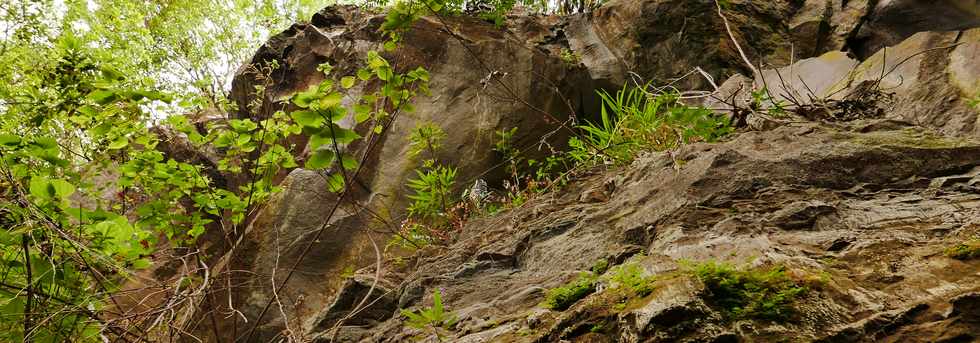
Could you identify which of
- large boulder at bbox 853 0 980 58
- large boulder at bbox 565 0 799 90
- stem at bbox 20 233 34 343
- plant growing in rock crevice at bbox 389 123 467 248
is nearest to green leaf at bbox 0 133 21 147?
stem at bbox 20 233 34 343

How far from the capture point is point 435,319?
6.52 ft

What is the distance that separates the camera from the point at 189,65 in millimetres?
13305

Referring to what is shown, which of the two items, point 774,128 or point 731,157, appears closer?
point 731,157

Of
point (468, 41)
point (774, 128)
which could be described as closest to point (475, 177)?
point (468, 41)

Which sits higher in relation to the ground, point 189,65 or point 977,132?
point 189,65

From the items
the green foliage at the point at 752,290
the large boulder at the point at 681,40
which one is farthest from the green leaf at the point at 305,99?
the large boulder at the point at 681,40

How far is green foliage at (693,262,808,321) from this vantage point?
4.70 ft

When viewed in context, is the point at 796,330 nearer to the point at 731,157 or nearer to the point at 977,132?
the point at 731,157

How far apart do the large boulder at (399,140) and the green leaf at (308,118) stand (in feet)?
9.27

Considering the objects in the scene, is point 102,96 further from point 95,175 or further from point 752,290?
point 752,290

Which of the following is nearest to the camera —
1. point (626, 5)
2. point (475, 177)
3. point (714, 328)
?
point (714, 328)

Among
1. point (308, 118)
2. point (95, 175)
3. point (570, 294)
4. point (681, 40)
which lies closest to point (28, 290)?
point (308, 118)

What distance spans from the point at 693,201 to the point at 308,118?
6.40 feet

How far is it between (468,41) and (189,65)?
32.9 ft
